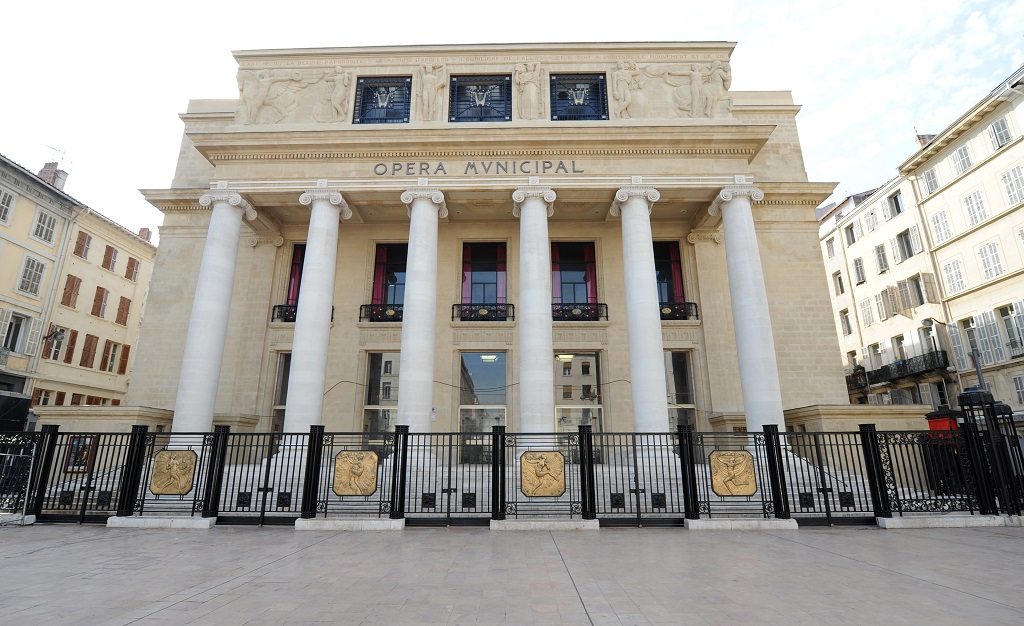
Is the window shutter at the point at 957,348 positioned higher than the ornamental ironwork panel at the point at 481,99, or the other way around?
the ornamental ironwork panel at the point at 481,99

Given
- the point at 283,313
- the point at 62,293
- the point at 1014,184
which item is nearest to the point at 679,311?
the point at 283,313

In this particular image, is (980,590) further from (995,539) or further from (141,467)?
(141,467)

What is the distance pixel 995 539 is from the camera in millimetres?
8383

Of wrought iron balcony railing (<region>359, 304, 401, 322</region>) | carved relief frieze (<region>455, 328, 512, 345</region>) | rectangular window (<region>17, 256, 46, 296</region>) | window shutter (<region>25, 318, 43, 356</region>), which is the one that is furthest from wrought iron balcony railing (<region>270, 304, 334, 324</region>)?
rectangular window (<region>17, 256, 46, 296</region>)

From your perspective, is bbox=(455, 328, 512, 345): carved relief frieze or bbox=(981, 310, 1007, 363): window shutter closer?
bbox=(455, 328, 512, 345): carved relief frieze

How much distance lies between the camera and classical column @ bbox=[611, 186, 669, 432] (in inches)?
628

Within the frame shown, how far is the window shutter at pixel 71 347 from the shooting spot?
2825 centimetres

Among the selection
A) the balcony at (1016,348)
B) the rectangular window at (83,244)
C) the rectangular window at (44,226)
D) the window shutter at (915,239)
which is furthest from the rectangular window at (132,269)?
the balcony at (1016,348)

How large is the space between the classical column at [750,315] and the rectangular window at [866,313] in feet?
63.9

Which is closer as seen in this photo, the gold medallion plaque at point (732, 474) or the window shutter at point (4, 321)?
the gold medallion plaque at point (732, 474)

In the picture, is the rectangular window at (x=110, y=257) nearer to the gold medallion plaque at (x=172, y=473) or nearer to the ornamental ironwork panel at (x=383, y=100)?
the ornamental ironwork panel at (x=383, y=100)

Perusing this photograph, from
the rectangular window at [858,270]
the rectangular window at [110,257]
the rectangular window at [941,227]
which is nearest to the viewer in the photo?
the rectangular window at [941,227]

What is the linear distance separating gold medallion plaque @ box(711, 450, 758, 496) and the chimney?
36497 millimetres

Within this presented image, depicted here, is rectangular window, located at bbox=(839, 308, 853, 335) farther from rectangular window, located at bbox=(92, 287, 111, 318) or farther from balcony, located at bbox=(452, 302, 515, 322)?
rectangular window, located at bbox=(92, 287, 111, 318)
